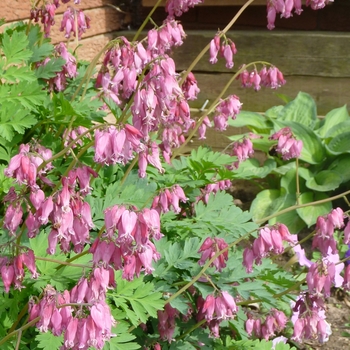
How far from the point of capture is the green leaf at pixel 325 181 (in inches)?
180

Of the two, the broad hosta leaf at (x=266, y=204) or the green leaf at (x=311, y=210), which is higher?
the green leaf at (x=311, y=210)

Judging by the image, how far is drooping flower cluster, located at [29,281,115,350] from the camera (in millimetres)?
1567

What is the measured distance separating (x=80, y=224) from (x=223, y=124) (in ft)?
4.87

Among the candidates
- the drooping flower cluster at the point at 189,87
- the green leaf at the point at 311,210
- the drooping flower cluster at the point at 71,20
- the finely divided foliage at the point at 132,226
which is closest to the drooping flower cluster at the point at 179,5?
the finely divided foliage at the point at 132,226

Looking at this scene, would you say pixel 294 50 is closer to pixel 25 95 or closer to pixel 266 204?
pixel 266 204

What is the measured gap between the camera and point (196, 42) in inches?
214

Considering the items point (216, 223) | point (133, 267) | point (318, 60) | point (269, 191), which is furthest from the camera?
point (318, 60)

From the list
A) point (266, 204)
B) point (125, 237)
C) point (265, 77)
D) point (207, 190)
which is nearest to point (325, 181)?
point (266, 204)

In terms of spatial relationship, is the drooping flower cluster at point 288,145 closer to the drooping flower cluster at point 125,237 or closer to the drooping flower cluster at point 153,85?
the drooping flower cluster at point 153,85

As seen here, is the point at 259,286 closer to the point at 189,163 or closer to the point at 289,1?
the point at 189,163

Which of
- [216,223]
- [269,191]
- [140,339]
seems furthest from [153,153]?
[269,191]

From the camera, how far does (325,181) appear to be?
468cm

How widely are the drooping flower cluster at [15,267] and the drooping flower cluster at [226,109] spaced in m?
1.48

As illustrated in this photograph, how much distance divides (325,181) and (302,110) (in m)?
0.71
